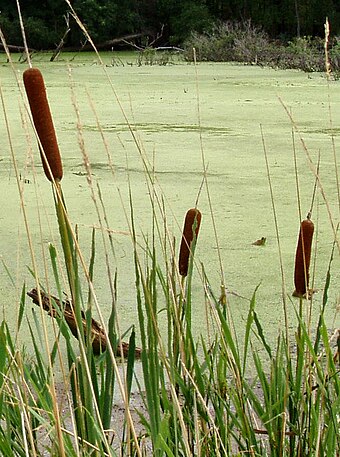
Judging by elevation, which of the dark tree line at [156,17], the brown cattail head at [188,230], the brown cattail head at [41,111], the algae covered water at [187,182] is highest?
the brown cattail head at [41,111]

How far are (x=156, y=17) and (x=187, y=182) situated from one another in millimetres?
10384

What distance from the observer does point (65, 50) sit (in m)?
11.3

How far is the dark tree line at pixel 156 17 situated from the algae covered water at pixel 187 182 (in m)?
5.96

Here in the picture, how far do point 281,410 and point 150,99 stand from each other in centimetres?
420

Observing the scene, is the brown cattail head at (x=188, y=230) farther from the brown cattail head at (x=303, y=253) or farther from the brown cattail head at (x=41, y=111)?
the brown cattail head at (x=41, y=111)

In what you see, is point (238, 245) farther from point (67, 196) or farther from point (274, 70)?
point (274, 70)

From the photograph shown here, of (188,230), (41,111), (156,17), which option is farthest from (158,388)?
(156,17)

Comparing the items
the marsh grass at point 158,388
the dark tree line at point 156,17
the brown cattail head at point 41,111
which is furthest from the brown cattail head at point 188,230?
the dark tree line at point 156,17

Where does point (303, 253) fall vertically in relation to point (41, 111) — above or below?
below

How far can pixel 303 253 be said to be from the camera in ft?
2.68

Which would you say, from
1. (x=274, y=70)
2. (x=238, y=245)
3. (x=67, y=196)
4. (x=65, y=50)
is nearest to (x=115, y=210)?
(x=67, y=196)

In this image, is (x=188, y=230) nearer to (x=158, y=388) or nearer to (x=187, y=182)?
(x=158, y=388)

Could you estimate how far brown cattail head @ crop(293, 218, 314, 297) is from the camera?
2.78ft

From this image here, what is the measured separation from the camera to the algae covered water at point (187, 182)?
5.24 feet
